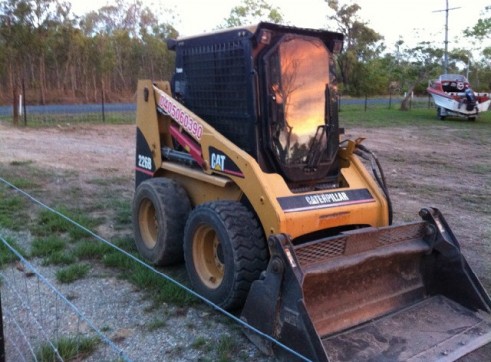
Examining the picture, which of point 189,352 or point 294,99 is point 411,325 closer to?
point 189,352

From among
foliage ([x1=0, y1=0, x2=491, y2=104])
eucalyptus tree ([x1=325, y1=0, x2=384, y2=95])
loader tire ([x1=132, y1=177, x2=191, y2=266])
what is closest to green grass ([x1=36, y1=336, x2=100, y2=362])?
loader tire ([x1=132, y1=177, x2=191, y2=266])

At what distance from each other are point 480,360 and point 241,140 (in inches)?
98.3

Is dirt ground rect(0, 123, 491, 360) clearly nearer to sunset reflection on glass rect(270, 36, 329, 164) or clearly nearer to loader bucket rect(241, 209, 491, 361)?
loader bucket rect(241, 209, 491, 361)

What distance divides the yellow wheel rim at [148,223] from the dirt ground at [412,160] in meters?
3.32

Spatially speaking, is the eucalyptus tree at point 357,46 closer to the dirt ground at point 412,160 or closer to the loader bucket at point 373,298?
the dirt ground at point 412,160

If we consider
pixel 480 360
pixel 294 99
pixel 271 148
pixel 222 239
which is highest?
pixel 294 99

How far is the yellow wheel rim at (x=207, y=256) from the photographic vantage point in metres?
4.66

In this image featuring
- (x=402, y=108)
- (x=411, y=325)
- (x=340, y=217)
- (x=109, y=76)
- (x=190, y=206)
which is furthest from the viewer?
(x=109, y=76)

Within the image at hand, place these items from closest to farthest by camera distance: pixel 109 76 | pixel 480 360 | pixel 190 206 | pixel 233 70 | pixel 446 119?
pixel 480 360 → pixel 233 70 → pixel 190 206 → pixel 446 119 → pixel 109 76

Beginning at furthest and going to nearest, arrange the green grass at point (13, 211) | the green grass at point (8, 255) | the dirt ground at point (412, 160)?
the dirt ground at point (412, 160) < the green grass at point (13, 211) < the green grass at point (8, 255)

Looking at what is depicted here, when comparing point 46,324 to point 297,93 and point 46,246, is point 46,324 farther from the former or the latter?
point 297,93

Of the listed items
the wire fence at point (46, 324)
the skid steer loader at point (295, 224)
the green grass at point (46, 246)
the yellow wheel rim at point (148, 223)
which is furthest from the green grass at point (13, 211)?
the skid steer loader at point (295, 224)

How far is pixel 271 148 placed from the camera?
4.56 m

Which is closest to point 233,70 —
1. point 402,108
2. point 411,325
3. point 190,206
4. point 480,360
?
point 190,206
